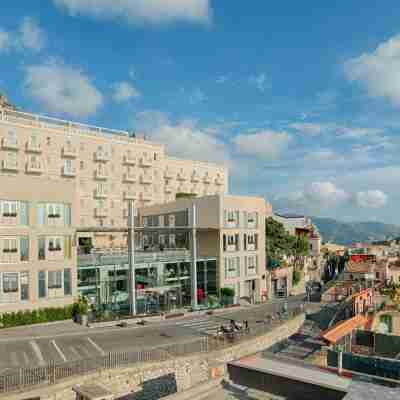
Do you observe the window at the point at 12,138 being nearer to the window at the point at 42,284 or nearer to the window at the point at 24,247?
the window at the point at 24,247

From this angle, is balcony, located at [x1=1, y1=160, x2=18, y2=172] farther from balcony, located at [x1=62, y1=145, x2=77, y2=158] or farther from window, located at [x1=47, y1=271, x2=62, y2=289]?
window, located at [x1=47, y1=271, x2=62, y2=289]

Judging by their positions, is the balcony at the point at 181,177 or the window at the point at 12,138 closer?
the window at the point at 12,138

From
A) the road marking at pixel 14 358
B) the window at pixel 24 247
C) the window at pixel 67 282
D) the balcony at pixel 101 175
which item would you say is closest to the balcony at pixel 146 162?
the balcony at pixel 101 175

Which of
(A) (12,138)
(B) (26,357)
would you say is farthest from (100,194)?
(B) (26,357)

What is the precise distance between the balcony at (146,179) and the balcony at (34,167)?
18.4 metres

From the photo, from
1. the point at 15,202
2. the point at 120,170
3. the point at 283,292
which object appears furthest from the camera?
the point at 120,170

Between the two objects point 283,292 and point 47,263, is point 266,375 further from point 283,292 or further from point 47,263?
point 283,292

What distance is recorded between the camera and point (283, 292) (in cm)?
6362

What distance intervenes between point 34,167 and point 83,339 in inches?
1451

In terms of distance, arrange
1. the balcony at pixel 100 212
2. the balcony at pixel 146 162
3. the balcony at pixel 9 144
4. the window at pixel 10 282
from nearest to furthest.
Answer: the window at pixel 10 282 → the balcony at pixel 9 144 → the balcony at pixel 100 212 → the balcony at pixel 146 162

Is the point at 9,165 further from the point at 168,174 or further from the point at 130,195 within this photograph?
the point at 168,174

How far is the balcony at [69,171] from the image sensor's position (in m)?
63.9

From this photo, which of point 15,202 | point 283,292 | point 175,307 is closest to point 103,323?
point 175,307

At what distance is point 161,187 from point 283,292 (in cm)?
2993
